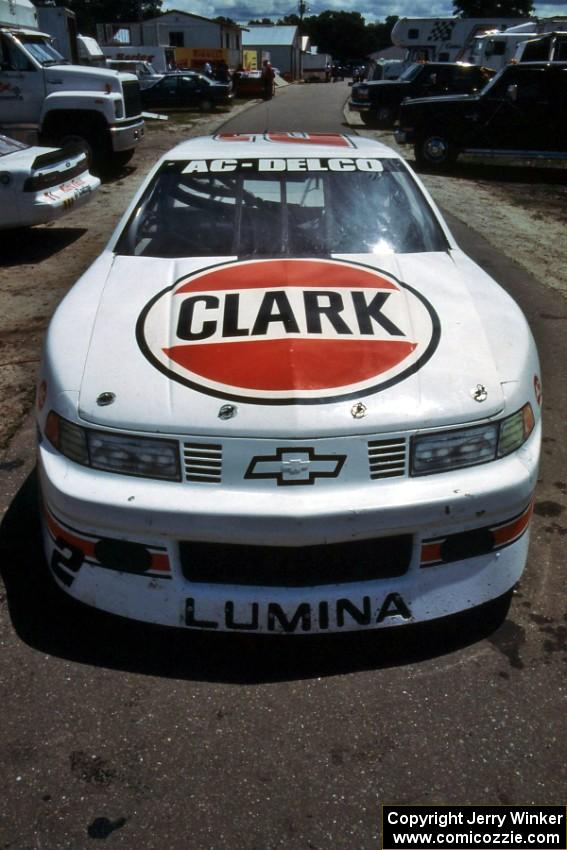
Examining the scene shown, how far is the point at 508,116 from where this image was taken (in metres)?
12.1

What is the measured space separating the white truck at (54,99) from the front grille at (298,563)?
10.1 metres

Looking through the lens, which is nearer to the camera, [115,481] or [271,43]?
[115,481]

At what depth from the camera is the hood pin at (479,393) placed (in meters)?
2.26

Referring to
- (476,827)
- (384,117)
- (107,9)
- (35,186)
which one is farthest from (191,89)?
(107,9)

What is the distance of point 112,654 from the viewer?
7.80 feet

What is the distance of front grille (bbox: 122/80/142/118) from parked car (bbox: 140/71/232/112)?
14.5 metres

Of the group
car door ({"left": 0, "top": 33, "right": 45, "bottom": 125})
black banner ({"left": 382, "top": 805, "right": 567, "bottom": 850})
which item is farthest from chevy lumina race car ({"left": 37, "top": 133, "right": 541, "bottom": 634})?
car door ({"left": 0, "top": 33, "right": 45, "bottom": 125})

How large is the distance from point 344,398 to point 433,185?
10177 millimetres

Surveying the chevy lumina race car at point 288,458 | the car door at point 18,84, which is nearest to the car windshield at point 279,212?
the chevy lumina race car at point 288,458

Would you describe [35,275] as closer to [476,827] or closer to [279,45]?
[476,827]

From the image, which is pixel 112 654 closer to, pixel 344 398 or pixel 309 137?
pixel 344 398

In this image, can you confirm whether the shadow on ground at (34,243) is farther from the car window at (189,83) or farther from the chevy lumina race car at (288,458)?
the car window at (189,83)

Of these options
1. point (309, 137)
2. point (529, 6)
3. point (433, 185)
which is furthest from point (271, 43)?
point (309, 137)

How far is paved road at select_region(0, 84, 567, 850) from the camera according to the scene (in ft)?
6.09
